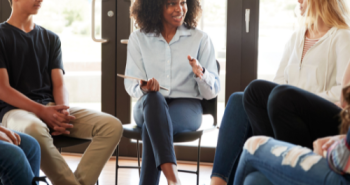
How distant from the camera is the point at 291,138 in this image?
4.09ft

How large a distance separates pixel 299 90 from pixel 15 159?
1.10 metres

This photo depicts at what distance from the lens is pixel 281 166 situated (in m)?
0.94

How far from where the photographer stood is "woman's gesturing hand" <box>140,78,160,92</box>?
176 centimetres

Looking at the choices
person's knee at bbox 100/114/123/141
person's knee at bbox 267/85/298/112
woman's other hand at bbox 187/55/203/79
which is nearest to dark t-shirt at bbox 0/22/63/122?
person's knee at bbox 100/114/123/141

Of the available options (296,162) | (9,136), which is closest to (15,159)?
(9,136)

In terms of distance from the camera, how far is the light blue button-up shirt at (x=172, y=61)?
203cm

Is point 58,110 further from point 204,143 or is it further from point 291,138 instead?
point 204,143

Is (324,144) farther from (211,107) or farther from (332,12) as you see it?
Answer: (211,107)

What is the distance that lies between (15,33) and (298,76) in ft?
5.04

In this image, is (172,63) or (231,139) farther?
(172,63)

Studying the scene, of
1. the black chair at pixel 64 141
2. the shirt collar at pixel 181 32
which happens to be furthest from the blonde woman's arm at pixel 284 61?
the black chair at pixel 64 141

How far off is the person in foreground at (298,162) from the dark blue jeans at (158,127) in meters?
0.53

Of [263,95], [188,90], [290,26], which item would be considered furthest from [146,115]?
[290,26]

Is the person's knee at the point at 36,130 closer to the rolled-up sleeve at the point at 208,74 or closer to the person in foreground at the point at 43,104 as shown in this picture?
the person in foreground at the point at 43,104
